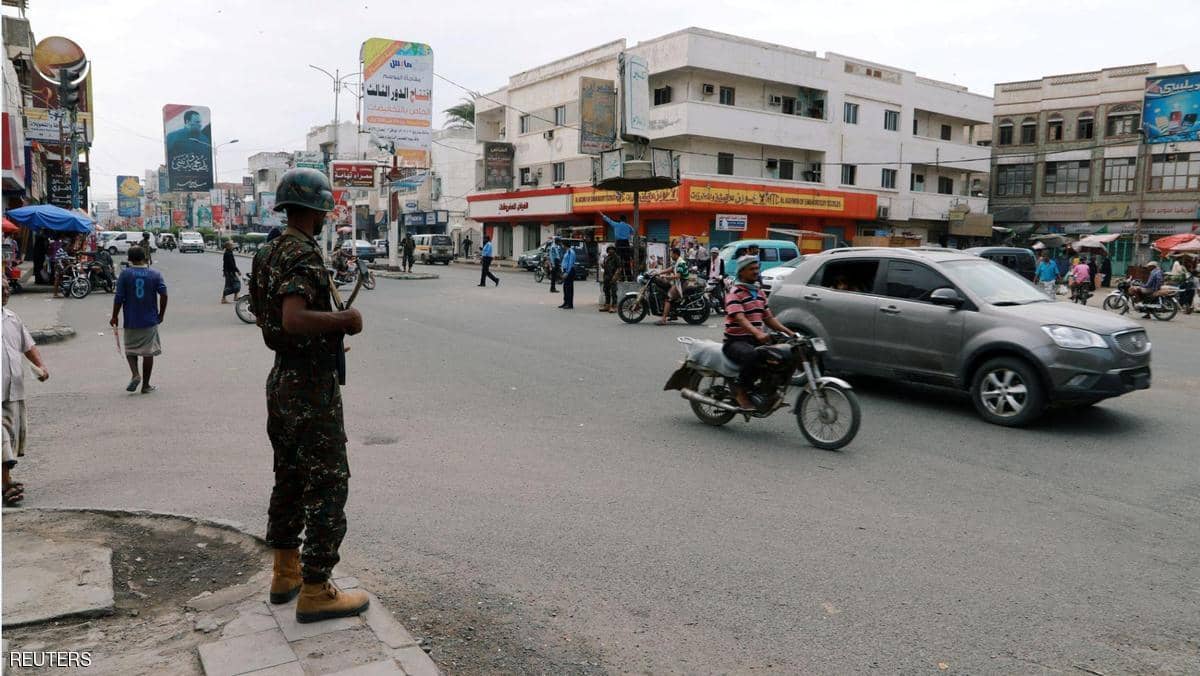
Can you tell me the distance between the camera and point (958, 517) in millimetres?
5352

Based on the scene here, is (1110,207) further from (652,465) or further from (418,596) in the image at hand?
(418,596)

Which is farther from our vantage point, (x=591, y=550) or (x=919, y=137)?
(x=919, y=137)

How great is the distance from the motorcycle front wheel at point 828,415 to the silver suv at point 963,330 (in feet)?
6.33

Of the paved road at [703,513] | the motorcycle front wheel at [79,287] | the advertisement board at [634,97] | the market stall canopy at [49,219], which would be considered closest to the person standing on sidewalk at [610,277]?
the advertisement board at [634,97]

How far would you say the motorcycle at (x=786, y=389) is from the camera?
23.1 feet

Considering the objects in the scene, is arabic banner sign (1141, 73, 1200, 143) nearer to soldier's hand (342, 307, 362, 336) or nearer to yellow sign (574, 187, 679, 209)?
yellow sign (574, 187, 679, 209)

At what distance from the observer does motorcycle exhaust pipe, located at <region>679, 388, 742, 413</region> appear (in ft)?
25.2

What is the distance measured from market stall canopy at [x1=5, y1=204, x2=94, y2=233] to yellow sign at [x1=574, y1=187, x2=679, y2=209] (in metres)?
20.1

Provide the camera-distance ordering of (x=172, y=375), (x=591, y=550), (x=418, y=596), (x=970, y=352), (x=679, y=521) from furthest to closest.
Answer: (x=172, y=375)
(x=970, y=352)
(x=679, y=521)
(x=591, y=550)
(x=418, y=596)

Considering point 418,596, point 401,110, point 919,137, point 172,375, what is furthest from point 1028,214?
point 418,596

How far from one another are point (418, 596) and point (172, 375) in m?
7.98

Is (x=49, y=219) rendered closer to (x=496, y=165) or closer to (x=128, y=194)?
(x=496, y=165)

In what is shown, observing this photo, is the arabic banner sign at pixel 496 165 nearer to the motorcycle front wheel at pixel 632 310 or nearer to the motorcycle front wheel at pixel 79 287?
the motorcycle front wheel at pixel 79 287

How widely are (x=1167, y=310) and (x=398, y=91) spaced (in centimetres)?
3094
